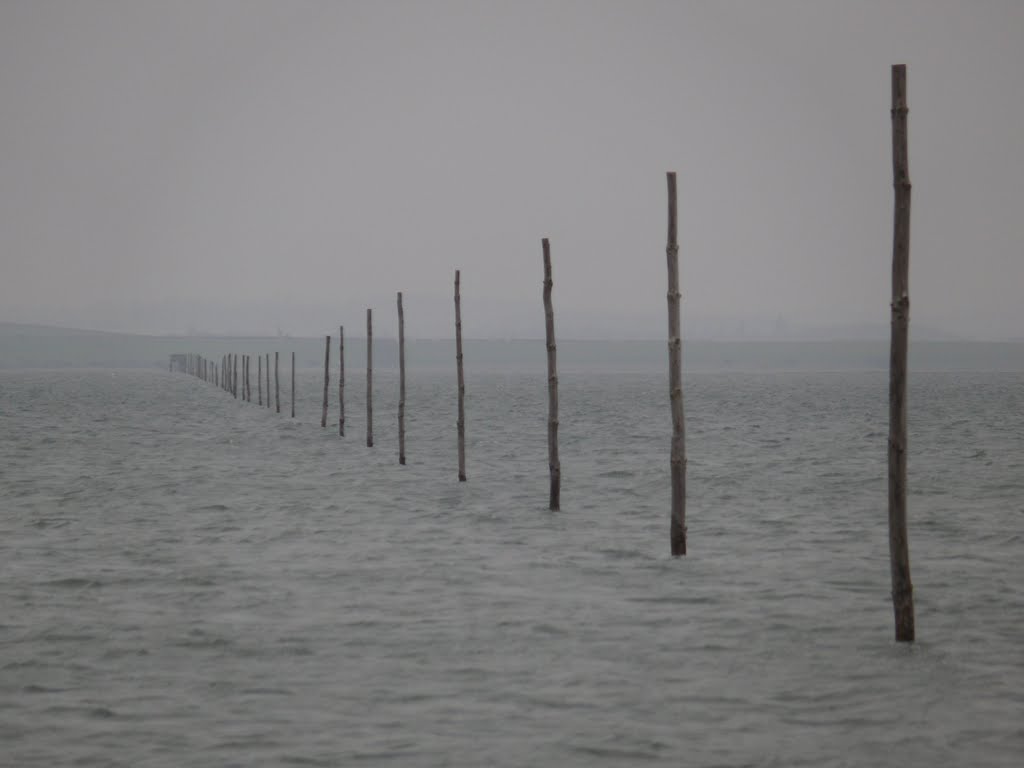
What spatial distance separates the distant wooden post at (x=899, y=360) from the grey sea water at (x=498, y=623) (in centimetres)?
45

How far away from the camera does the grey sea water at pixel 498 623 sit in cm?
729

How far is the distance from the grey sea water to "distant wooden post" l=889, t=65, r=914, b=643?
0.45m

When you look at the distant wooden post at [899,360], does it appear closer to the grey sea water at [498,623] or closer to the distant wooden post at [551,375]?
the grey sea water at [498,623]

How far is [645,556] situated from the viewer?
14.4m

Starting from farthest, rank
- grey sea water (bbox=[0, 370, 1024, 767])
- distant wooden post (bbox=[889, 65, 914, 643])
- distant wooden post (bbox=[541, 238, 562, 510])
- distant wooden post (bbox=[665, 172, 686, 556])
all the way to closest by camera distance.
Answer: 1. distant wooden post (bbox=[541, 238, 562, 510])
2. distant wooden post (bbox=[665, 172, 686, 556])
3. distant wooden post (bbox=[889, 65, 914, 643])
4. grey sea water (bbox=[0, 370, 1024, 767])

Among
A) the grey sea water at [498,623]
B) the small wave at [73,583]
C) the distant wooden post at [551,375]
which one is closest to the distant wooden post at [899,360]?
the grey sea water at [498,623]

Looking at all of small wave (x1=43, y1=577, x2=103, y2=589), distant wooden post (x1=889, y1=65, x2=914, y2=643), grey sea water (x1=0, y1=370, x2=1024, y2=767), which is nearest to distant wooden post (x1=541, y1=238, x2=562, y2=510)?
grey sea water (x1=0, y1=370, x2=1024, y2=767)

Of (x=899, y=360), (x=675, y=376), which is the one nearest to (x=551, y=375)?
(x=675, y=376)

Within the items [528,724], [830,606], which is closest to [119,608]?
[528,724]

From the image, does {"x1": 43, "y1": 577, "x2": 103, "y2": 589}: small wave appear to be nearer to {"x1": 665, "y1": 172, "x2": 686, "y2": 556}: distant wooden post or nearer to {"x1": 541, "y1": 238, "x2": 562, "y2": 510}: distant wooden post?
{"x1": 665, "y1": 172, "x2": 686, "y2": 556}: distant wooden post

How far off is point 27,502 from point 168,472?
5.87 meters

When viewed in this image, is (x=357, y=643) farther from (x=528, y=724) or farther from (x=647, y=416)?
(x=647, y=416)

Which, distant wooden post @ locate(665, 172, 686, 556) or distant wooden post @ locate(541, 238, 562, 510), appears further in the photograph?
distant wooden post @ locate(541, 238, 562, 510)

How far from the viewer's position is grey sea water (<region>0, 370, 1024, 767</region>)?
7.29m
